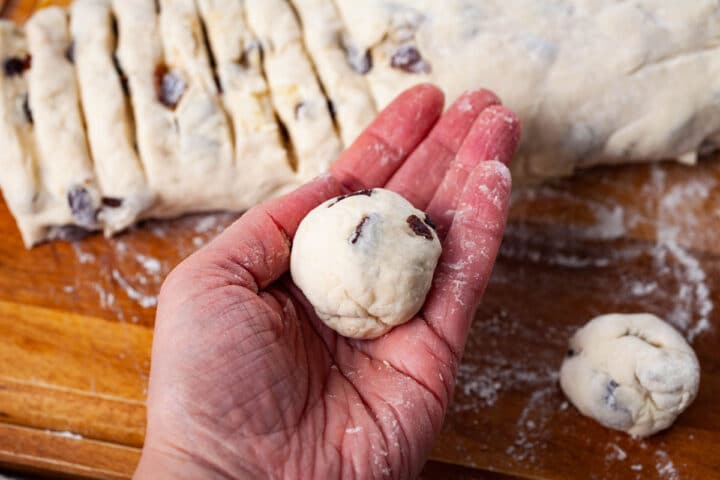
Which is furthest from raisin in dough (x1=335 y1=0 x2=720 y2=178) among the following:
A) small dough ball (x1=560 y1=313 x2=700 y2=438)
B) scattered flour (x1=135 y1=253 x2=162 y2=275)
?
scattered flour (x1=135 y1=253 x2=162 y2=275)

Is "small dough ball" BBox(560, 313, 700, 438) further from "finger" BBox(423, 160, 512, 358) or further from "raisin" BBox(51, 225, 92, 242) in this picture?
"raisin" BBox(51, 225, 92, 242)

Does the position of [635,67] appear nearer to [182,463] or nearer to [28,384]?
[182,463]

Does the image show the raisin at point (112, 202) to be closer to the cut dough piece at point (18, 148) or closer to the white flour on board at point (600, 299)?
the cut dough piece at point (18, 148)

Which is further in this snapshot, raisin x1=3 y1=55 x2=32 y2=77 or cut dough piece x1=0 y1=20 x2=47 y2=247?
raisin x1=3 y1=55 x2=32 y2=77

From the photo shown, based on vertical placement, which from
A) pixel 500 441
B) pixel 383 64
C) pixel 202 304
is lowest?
pixel 500 441

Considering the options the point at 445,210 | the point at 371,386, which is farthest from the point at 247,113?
the point at 371,386

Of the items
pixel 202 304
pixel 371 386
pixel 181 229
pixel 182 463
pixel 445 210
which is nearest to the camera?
pixel 182 463
